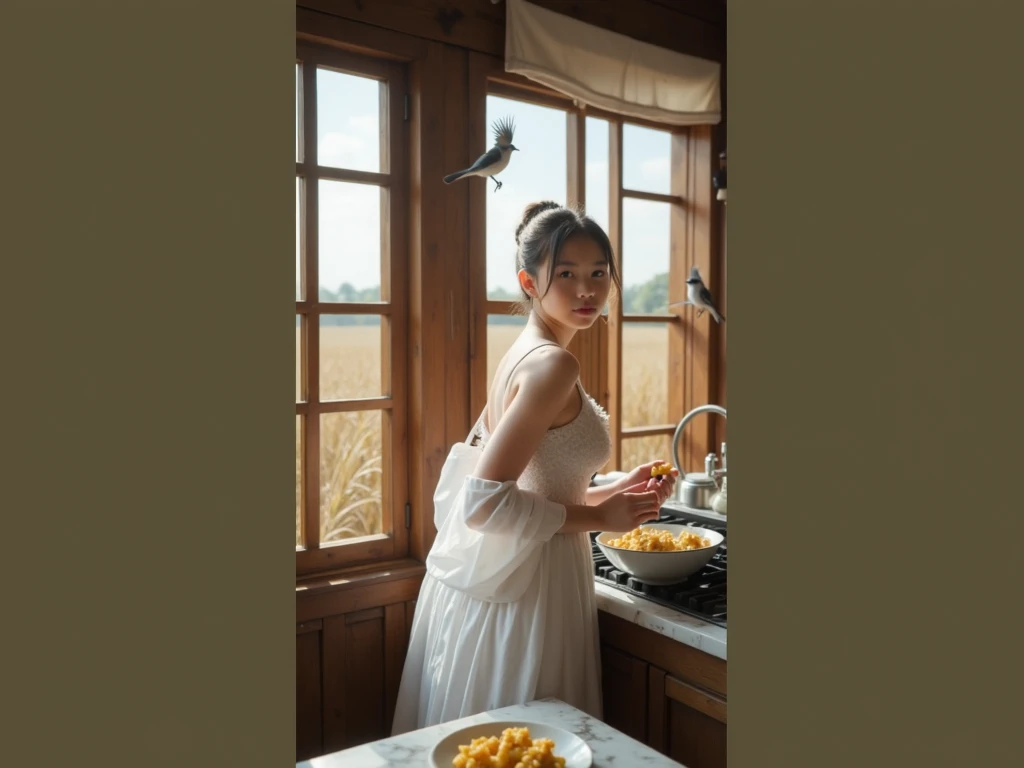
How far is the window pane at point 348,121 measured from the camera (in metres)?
2.08

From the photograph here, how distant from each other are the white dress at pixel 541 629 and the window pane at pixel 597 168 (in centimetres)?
111

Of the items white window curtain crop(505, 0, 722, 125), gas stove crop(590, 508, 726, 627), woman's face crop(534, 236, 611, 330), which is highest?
white window curtain crop(505, 0, 722, 125)

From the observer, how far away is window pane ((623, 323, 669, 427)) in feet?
9.64

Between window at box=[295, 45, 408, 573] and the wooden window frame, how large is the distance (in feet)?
0.73

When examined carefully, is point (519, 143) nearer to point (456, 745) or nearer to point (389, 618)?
point (389, 618)

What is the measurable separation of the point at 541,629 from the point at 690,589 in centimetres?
38

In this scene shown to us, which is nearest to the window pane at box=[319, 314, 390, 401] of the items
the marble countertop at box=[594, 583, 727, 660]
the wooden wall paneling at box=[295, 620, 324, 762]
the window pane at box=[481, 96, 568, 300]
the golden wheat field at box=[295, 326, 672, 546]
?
the golden wheat field at box=[295, 326, 672, 546]

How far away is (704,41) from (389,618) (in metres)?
2.25

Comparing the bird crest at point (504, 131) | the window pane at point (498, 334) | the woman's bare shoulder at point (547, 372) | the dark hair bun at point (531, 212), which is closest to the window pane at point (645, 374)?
the window pane at point (498, 334)

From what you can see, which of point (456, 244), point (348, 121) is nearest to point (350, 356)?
point (456, 244)

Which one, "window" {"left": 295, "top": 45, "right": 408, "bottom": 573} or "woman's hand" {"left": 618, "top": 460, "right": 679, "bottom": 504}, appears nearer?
"woman's hand" {"left": 618, "top": 460, "right": 679, "bottom": 504}

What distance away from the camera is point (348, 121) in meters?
2.12

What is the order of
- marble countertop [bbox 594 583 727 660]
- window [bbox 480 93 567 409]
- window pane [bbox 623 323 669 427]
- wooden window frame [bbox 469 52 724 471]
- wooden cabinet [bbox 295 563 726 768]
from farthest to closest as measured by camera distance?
window pane [bbox 623 323 669 427]
window [bbox 480 93 567 409]
wooden window frame [bbox 469 52 724 471]
wooden cabinet [bbox 295 563 726 768]
marble countertop [bbox 594 583 727 660]

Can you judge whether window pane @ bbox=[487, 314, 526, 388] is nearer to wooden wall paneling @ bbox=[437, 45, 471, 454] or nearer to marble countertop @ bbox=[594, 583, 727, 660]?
wooden wall paneling @ bbox=[437, 45, 471, 454]
